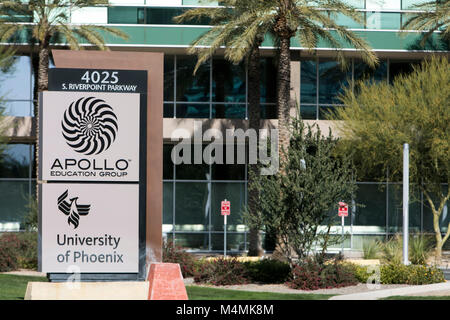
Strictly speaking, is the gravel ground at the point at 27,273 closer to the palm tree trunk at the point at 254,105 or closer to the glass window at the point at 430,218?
the palm tree trunk at the point at 254,105

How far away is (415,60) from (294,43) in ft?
19.6

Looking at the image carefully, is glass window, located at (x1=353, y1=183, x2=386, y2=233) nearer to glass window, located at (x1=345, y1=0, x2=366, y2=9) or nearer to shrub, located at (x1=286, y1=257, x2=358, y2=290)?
glass window, located at (x1=345, y1=0, x2=366, y2=9)

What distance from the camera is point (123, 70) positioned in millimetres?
13969

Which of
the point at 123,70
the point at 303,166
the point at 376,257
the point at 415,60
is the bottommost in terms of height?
the point at 376,257

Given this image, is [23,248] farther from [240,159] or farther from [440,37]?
[440,37]

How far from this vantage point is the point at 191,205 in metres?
32.6

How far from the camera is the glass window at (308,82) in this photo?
106 ft

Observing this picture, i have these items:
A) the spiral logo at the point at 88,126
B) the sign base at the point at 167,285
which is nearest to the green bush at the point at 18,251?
the spiral logo at the point at 88,126

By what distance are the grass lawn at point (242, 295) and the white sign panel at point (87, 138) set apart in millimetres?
5070

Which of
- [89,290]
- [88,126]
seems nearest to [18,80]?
[88,126]

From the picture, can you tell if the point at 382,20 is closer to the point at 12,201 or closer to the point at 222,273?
the point at 222,273

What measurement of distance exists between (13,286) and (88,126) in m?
7.51
